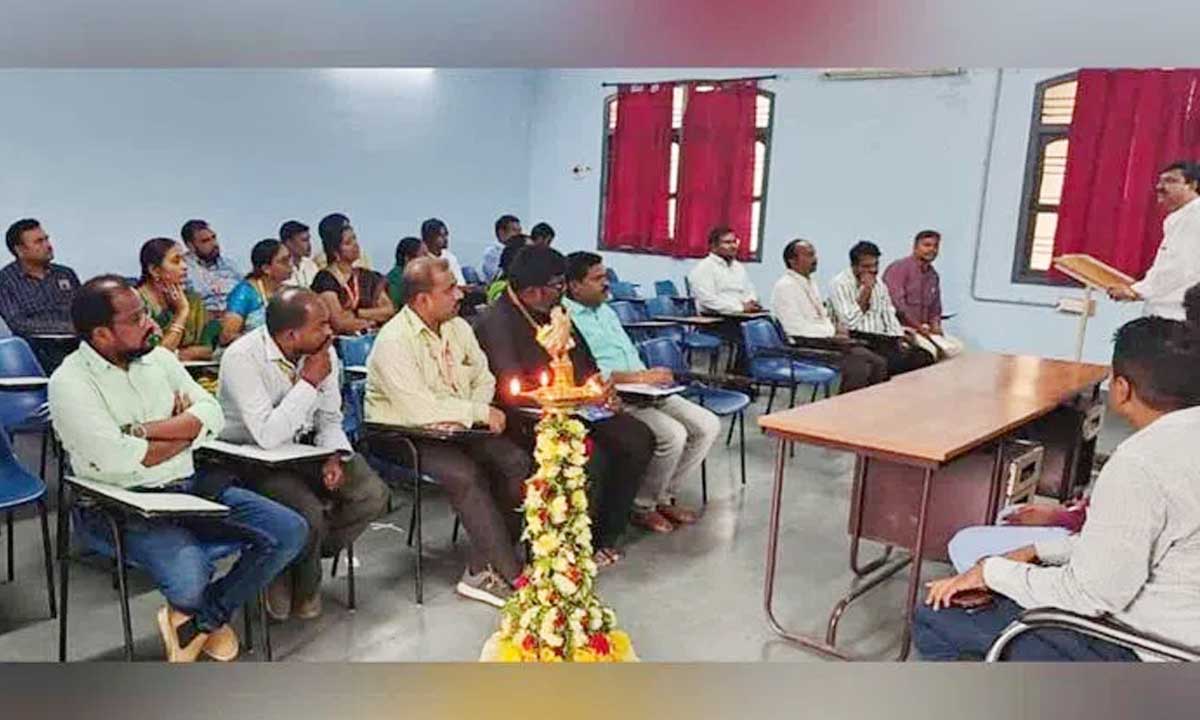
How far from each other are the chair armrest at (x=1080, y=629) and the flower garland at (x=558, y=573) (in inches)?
31.7

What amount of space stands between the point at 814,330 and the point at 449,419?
2878 mm

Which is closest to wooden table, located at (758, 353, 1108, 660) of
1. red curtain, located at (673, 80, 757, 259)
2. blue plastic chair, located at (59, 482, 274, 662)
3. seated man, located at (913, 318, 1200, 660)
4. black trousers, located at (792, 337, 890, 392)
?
seated man, located at (913, 318, 1200, 660)

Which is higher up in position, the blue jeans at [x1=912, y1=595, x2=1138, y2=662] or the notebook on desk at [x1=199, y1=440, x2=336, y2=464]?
the notebook on desk at [x1=199, y1=440, x2=336, y2=464]

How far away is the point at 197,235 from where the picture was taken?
4.98m

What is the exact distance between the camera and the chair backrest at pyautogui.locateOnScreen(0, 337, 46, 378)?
328 cm

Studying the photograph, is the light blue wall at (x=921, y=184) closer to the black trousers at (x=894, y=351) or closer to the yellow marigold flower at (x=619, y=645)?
the black trousers at (x=894, y=351)

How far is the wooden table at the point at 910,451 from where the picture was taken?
8.25 ft

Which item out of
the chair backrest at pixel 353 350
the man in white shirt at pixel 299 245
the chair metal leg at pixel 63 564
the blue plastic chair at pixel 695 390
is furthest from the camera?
the man in white shirt at pixel 299 245

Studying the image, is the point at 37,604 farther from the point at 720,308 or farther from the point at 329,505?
the point at 720,308

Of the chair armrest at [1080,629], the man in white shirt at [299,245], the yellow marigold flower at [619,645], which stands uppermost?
the man in white shirt at [299,245]

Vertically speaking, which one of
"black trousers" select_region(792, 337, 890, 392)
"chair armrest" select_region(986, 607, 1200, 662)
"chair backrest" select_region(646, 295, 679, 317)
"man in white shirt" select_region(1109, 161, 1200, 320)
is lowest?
"black trousers" select_region(792, 337, 890, 392)

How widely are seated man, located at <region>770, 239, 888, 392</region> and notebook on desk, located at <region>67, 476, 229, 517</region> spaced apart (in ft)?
11.8

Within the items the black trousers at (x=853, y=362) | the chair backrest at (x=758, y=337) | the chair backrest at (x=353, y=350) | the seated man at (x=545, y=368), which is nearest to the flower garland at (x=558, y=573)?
the seated man at (x=545, y=368)

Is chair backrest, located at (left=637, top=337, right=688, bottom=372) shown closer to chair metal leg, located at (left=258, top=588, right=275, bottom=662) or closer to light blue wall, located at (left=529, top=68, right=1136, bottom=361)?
chair metal leg, located at (left=258, top=588, right=275, bottom=662)
